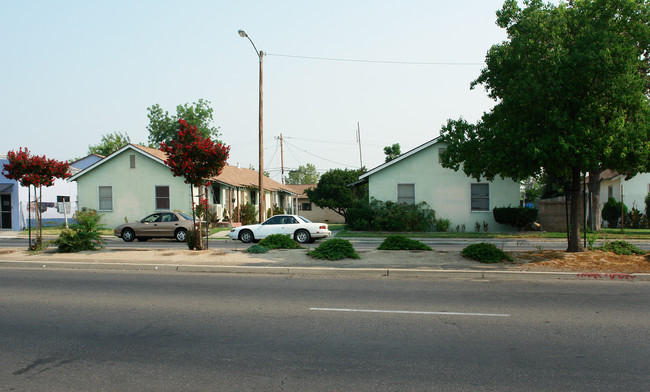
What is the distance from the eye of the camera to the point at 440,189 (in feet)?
86.5

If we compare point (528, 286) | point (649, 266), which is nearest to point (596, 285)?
point (528, 286)

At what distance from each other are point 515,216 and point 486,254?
14055 mm

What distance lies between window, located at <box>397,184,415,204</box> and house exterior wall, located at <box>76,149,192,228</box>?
12.5 meters

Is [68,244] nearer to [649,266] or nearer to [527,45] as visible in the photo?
[527,45]

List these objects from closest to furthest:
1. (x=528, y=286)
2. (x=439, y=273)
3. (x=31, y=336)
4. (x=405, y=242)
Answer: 1. (x=31, y=336)
2. (x=528, y=286)
3. (x=439, y=273)
4. (x=405, y=242)

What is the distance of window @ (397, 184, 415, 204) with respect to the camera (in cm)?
2678

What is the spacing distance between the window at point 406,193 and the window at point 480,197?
130 inches

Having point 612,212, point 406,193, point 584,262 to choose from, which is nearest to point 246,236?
point 406,193

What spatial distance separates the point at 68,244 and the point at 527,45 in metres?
14.2

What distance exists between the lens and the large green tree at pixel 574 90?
438 inches

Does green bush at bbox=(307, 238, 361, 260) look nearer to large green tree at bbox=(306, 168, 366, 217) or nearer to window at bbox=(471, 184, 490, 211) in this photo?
window at bbox=(471, 184, 490, 211)

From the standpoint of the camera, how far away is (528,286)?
935 centimetres

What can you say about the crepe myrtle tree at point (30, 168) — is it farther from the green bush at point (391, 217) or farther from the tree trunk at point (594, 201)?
the tree trunk at point (594, 201)

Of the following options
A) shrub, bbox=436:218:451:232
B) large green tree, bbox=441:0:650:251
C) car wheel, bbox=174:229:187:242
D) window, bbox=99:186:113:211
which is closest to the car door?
car wheel, bbox=174:229:187:242
